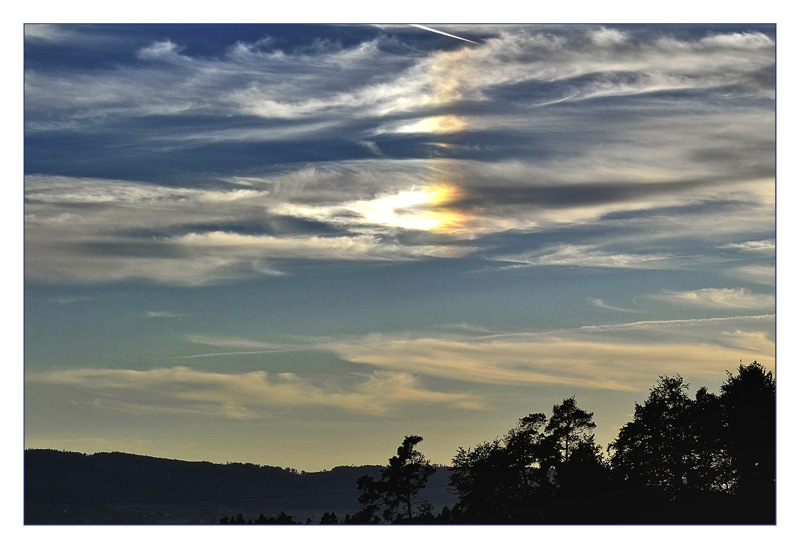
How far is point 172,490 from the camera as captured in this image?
65500 millimetres

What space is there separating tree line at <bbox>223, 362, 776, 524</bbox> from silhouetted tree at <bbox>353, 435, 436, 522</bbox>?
0.09 meters

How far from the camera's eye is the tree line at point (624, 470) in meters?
54.5

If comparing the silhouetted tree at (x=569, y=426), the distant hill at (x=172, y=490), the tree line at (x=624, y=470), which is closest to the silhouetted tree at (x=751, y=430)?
the tree line at (x=624, y=470)

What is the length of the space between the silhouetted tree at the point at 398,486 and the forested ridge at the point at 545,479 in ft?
→ 0.32

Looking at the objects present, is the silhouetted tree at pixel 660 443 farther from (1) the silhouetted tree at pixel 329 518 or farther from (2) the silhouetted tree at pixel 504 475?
(1) the silhouetted tree at pixel 329 518

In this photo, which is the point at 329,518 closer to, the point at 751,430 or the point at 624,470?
the point at 624,470

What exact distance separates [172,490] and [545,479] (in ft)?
90.0

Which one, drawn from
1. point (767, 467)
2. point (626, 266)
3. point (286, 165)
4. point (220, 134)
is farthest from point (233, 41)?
point (767, 467)

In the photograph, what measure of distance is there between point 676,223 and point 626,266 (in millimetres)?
7964

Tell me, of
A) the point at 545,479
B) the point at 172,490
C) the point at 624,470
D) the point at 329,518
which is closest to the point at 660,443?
the point at 624,470

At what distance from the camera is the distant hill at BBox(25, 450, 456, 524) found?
154ft

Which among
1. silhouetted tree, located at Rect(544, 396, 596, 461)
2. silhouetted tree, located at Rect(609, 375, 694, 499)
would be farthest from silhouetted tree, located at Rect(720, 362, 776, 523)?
silhouetted tree, located at Rect(544, 396, 596, 461)

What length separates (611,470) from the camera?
6097cm

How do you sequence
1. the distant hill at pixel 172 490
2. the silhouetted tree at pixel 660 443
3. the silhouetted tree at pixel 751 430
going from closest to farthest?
the distant hill at pixel 172 490, the silhouetted tree at pixel 751 430, the silhouetted tree at pixel 660 443
